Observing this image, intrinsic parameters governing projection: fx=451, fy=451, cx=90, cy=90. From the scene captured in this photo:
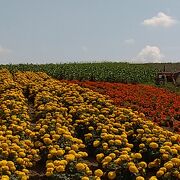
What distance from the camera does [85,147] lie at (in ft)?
31.5

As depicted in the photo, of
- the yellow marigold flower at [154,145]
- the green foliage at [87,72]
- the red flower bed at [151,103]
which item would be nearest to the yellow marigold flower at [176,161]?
the yellow marigold flower at [154,145]

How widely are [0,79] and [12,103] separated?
6902 mm

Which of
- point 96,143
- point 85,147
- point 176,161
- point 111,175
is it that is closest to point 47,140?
point 96,143

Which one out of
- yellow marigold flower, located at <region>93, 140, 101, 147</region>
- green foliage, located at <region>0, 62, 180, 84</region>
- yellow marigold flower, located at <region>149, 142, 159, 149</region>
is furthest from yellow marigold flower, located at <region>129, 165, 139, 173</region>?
green foliage, located at <region>0, 62, 180, 84</region>

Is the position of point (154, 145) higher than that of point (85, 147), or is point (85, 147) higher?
point (154, 145)

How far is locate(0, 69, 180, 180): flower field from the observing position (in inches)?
280

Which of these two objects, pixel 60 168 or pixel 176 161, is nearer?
pixel 60 168

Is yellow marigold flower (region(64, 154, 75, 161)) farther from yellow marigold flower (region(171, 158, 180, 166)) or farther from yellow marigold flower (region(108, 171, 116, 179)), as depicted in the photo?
yellow marigold flower (region(171, 158, 180, 166))

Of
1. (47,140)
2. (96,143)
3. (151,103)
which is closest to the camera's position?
(47,140)

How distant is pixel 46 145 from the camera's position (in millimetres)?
8555

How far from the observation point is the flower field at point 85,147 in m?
7.10

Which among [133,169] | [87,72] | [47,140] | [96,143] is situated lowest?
[133,169]

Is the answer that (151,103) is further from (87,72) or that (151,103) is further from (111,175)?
(87,72)

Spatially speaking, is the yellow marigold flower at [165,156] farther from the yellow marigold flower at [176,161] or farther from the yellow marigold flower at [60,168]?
the yellow marigold flower at [60,168]
